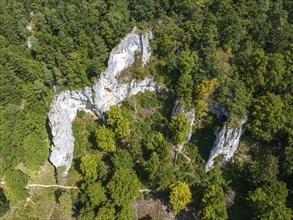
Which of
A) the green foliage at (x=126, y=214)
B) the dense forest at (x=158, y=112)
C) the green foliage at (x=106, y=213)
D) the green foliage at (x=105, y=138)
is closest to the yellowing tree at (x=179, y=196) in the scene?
the dense forest at (x=158, y=112)

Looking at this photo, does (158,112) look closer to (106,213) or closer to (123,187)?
(123,187)

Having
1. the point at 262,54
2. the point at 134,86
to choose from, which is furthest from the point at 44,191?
the point at 262,54

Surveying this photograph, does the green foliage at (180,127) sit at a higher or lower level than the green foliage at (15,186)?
higher

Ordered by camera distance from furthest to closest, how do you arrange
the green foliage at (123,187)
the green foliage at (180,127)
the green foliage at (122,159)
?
1. the green foliage at (180,127)
2. the green foliage at (122,159)
3. the green foliage at (123,187)

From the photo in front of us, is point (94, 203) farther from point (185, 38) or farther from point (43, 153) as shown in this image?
point (185, 38)

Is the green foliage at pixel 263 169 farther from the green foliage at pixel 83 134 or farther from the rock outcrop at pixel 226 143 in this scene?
the green foliage at pixel 83 134

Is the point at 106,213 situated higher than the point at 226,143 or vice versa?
the point at 226,143

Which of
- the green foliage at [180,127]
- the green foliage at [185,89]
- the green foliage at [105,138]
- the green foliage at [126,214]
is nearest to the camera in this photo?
the green foliage at [126,214]

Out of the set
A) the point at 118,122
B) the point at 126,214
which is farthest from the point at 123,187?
the point at 118,122
